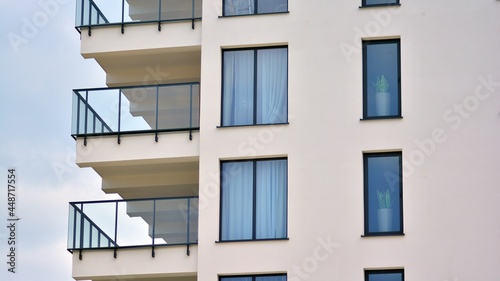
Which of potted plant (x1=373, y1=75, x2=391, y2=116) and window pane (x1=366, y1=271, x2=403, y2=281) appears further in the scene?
potted plant (x1=373, y1=75, x2=391, y2=116)

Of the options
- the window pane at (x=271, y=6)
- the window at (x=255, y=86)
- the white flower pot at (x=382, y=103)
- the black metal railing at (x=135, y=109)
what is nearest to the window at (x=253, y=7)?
the window pane at (x=271, y=6)

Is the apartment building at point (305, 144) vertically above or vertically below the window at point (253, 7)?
below

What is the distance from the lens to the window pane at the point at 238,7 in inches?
1405

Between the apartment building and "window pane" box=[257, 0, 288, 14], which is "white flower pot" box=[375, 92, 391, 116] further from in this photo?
"window pane" box=[257, 0, 288, 14]

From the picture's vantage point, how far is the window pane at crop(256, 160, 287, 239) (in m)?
33.8

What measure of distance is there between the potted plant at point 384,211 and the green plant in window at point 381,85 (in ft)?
8.34

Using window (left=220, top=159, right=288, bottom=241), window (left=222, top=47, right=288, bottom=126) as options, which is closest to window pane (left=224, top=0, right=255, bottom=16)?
window (left=222, top=47, right=288, bottom=126)

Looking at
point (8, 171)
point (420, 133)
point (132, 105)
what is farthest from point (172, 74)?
point (420, 133)

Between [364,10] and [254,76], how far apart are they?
3.14 metres

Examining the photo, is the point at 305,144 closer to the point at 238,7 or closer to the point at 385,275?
the point at 385,275

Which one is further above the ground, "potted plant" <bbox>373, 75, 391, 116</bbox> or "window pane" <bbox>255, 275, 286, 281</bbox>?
"potted plant" <bbox>373, 75, 391, 116</bbox>

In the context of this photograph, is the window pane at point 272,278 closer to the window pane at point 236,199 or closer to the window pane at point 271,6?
the window pane at point 236,199

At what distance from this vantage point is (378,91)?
34344 millimetres

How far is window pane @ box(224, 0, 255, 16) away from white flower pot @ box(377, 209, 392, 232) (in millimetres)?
6167
